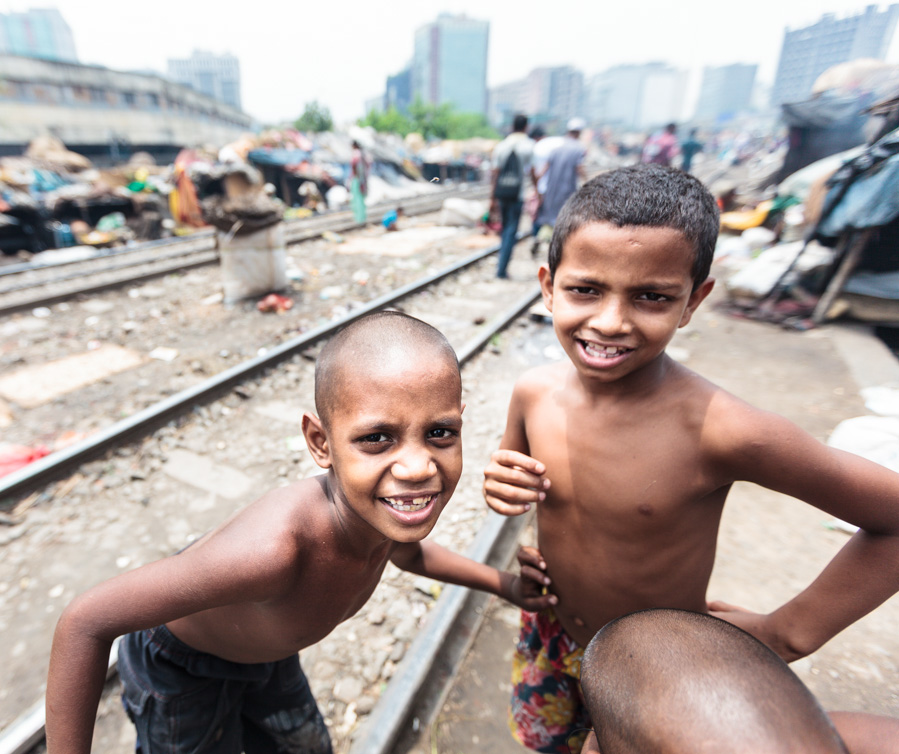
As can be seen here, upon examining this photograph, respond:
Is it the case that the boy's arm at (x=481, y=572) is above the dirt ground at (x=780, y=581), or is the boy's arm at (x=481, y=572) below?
above

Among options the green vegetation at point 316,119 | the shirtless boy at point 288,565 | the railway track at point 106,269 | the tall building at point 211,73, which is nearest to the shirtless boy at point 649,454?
the shirtless boy at point 288,565

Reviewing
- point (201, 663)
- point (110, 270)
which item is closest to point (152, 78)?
point (110, 270)

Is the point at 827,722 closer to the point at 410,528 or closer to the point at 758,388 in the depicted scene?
the point at 410,528

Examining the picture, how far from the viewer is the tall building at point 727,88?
11929cm

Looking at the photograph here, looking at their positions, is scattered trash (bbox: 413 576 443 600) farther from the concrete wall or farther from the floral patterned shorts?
the concrete wall

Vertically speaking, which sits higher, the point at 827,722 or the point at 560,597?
the point at 827,722

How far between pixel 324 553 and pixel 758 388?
5.34 metres

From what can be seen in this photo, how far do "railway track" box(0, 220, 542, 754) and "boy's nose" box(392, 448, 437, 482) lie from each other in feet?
4.94

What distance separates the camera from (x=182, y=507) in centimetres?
356

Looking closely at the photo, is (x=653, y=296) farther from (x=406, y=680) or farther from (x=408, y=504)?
(x=406, y=680)

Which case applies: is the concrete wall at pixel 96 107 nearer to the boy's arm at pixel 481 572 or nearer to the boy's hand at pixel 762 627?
the boy's arm at pixel 481 572

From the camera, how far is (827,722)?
0.75 metres

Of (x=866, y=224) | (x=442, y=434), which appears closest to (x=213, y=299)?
(x=442, y=434)

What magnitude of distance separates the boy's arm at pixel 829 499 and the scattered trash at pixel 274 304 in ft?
22.3
